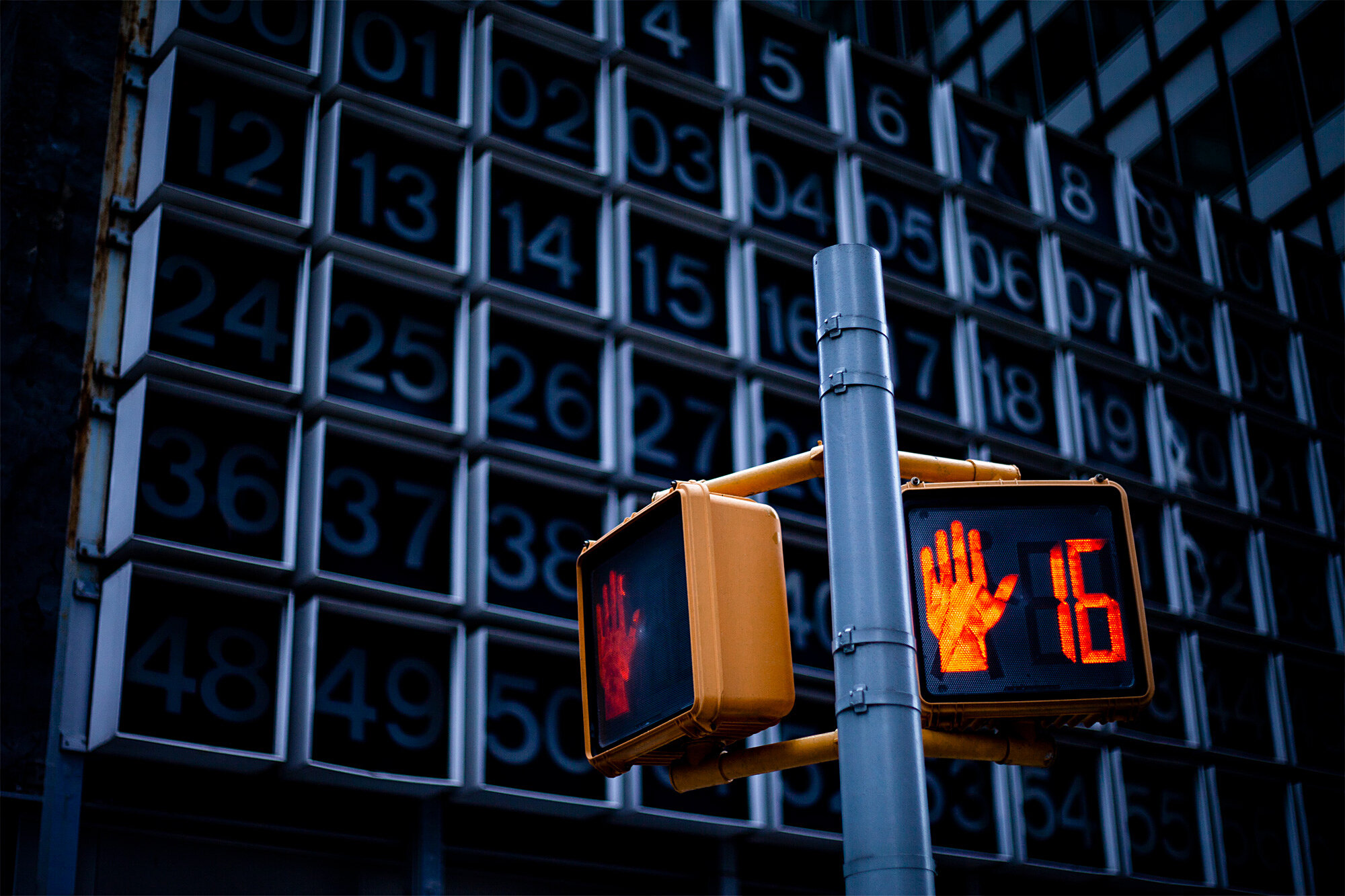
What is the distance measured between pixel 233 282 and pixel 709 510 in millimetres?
9012

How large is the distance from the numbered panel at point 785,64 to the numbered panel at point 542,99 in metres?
1.95

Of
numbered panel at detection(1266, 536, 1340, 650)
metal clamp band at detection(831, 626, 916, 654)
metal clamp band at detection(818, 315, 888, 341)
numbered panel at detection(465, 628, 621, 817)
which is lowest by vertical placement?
metal clamp band at detection(831, 626, 916, 654)

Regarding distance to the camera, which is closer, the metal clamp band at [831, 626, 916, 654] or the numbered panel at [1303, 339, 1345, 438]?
the metal clamp band at [831, 626, 916, 654]

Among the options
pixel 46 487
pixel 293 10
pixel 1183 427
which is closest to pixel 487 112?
pixel 293 10

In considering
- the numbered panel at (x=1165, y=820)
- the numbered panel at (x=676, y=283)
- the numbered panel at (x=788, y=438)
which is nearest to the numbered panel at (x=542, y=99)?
the numbered panel at (x=676, y=283)

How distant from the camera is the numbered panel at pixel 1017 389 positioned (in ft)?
55.4

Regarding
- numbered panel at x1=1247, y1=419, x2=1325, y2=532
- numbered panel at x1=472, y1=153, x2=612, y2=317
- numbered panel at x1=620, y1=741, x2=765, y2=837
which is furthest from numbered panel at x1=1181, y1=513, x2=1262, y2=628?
numbered panel at x1=472, y1=153, x2=612, y2=317

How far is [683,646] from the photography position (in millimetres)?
4363

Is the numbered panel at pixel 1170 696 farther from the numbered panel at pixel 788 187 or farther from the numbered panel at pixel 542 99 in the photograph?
the numbered panel at pixel 542 99

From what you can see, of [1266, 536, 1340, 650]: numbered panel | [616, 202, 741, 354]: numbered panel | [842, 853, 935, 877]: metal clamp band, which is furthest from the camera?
[1266, 536, 1340, 650]: numbered panel

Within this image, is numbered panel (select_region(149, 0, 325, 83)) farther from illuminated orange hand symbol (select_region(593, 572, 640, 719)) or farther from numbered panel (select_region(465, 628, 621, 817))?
illuminated orange hand symbol (select_region(593, 572, 640, 719))

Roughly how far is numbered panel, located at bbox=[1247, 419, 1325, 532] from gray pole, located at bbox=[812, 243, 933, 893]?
15690mm

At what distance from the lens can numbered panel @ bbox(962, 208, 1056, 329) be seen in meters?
17.4

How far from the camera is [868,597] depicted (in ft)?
13.9
